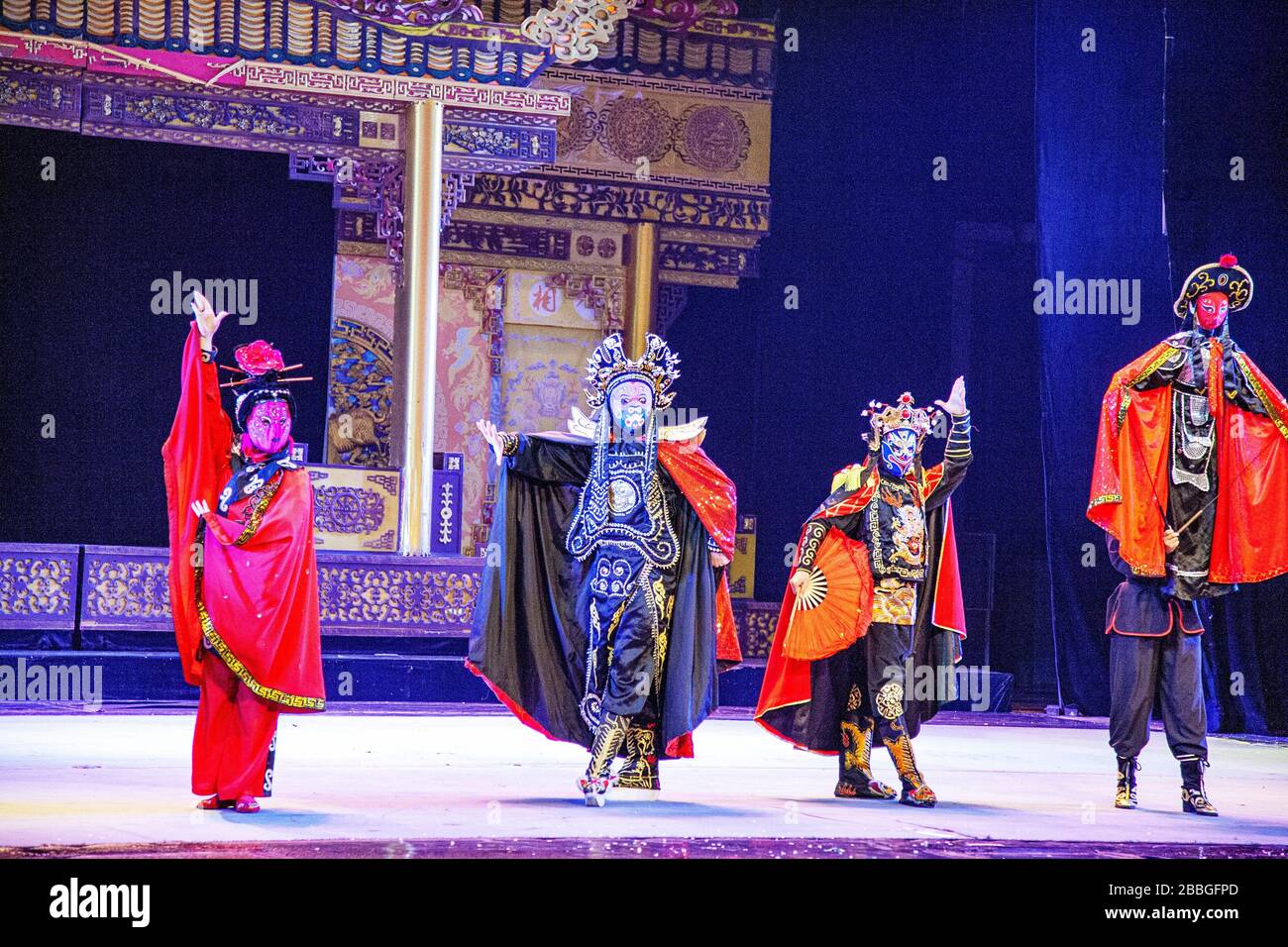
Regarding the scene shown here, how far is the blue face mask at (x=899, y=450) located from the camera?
16.8ft

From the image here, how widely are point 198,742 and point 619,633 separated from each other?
4.20 ft

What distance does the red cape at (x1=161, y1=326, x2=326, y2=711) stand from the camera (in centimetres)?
420

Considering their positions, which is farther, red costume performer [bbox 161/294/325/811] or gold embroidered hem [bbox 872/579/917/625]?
gold embroidered hem [bbox 872/579/917/625]

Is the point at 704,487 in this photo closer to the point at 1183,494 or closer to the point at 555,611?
the point at 555,611

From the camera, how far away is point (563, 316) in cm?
1097

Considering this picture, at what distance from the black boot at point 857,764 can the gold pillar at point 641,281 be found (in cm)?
577

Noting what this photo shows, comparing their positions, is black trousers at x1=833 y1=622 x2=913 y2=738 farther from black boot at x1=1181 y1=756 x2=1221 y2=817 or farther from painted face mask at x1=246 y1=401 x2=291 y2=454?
painted face mask at x1=246 y1=401 x2=291 y2=454

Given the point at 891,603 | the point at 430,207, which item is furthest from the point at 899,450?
the point at 430,207

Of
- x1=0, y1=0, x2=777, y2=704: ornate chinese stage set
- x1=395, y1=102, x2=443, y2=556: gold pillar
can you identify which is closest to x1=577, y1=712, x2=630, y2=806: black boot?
x1=0, y1=0, x2=777, y2=704: ornate chinese stage set

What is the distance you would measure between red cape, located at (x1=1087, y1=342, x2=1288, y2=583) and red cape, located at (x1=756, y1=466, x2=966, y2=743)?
0.52m
